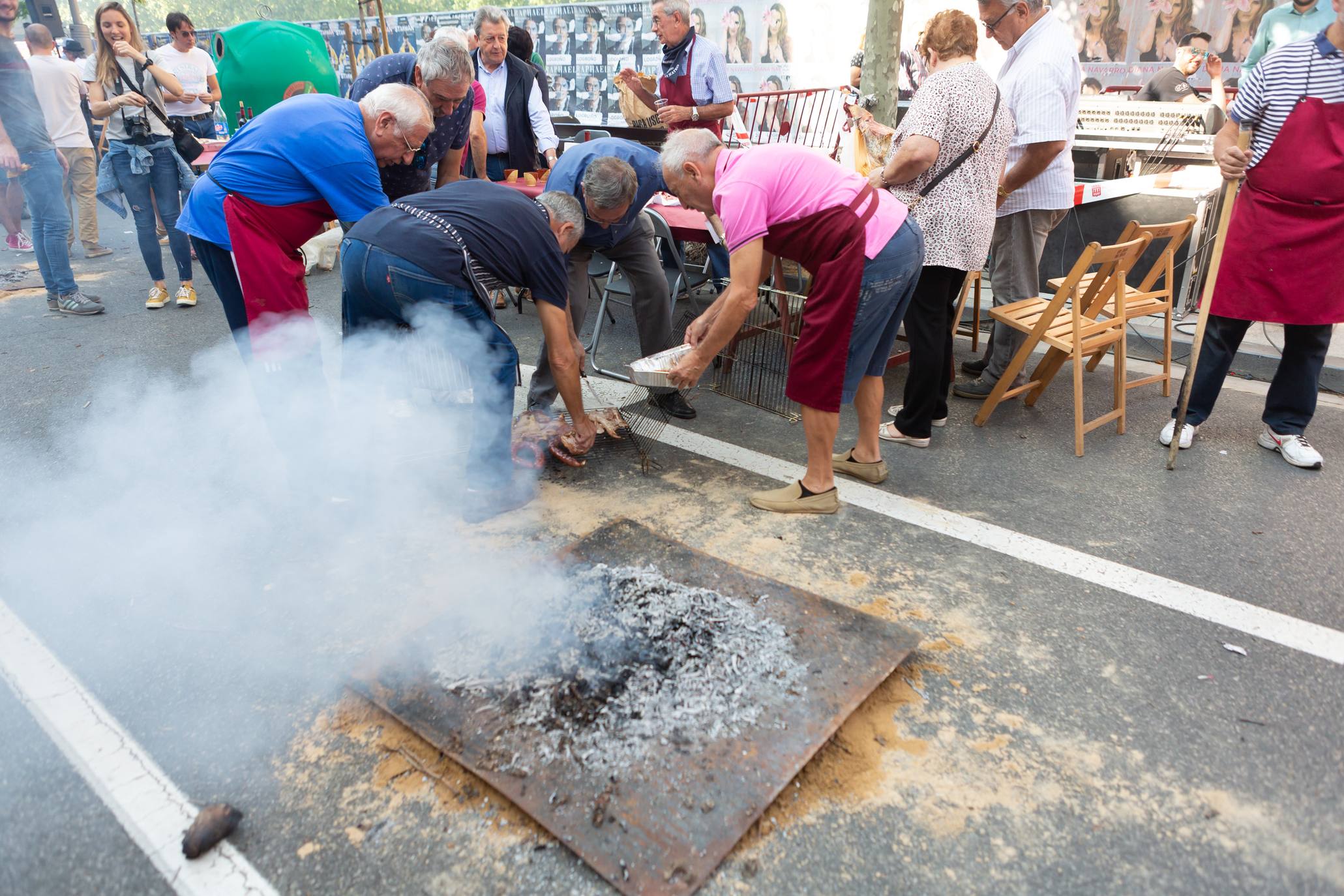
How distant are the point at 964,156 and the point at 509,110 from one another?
3.55 metres

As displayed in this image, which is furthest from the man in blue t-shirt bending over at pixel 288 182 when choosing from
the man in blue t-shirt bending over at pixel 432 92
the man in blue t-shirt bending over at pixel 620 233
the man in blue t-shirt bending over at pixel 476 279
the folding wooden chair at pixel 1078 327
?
the folding wooden chair at pixel 1078 327

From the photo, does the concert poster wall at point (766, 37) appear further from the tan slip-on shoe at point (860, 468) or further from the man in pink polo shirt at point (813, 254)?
the tan slip-on shoe at point (860, 468)

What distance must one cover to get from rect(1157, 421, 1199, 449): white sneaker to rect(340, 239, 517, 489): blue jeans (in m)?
3.28

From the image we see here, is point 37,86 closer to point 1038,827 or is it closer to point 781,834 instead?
point 781,834

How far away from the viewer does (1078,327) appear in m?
3.83

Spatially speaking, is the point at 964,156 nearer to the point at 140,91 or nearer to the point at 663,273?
the point at 663,273

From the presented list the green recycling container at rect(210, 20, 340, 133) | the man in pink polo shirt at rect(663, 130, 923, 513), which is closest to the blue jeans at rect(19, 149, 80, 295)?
the green recycling container at rect(210, 20, 340, 133)

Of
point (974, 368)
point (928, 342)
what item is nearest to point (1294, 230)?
point (928, 342)

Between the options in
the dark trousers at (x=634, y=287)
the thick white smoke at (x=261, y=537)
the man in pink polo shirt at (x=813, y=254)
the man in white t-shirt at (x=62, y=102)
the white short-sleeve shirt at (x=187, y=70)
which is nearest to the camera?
the thick white smoke at (x=261, y=537)

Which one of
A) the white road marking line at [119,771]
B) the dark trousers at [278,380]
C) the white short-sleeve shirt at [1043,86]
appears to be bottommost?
the white road marking line at [119,771]

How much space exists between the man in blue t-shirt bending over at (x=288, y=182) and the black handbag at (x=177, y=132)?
3.63 metres

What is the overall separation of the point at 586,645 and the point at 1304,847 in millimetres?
1895

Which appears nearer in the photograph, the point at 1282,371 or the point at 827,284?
the point at 827,284

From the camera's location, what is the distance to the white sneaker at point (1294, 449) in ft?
11.9
